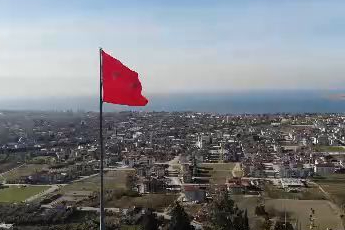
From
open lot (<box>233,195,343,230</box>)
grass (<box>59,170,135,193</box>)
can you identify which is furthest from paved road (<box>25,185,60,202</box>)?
open lot (<box>233,195,343,230</box>)

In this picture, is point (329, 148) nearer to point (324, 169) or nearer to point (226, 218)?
point (324, 169)

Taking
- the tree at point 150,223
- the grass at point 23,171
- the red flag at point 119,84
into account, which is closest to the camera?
the red flag at point 119,84

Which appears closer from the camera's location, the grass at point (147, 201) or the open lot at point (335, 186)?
the grass at point (147, 201)

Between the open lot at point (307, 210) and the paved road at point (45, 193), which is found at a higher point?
the open lot at point (307, 210)

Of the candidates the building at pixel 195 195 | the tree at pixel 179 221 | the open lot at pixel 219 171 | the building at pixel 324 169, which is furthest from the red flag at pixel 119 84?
the building at pixel 324 169

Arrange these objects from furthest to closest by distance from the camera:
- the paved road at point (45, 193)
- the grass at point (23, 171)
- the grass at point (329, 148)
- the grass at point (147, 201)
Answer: the grass at point (329, 148)
the grass at point (23, 171)
the paved road at point (45, 193)
the grass at point (147, 201)

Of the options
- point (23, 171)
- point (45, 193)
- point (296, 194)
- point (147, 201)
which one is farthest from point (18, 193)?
point (296, 194)

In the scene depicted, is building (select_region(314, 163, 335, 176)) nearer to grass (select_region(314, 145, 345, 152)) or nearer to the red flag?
grass (select_region(314, 145, 345, 152))

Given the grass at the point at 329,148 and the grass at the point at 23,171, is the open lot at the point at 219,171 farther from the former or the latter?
the grass at the point at 23,171
